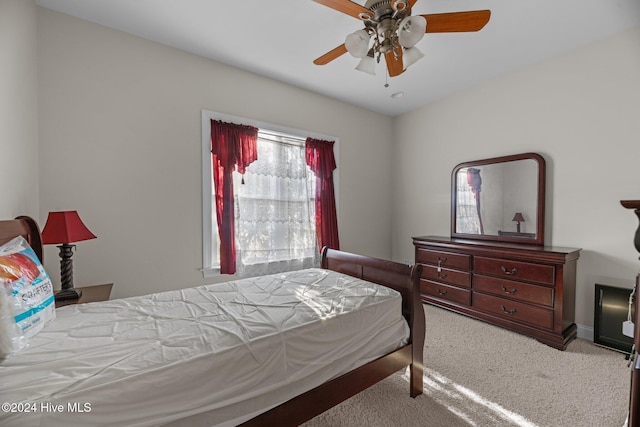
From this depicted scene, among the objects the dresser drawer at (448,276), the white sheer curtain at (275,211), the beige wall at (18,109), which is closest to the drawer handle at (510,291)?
the dresser drawer at (448,276)

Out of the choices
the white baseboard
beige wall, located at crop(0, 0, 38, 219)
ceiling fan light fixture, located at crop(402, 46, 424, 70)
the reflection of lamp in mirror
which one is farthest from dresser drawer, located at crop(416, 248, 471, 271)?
beige wall, located at crop(0, 0, 38, 219)

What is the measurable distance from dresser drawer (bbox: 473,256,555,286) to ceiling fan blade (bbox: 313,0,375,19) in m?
2.47

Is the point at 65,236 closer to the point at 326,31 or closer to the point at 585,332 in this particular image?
the point at 326,31

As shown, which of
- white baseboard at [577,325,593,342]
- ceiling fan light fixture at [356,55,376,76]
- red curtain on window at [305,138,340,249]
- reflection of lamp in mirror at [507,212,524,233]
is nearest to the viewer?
ceiling fan light fixture at [356,55,376,76]

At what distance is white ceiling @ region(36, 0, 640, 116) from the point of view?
1.96 m

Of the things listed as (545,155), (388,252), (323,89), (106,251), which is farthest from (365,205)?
(106,251)

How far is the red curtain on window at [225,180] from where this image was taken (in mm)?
2703

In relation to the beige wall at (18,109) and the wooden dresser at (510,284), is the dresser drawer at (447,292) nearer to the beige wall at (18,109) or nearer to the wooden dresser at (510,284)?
the wooden dresser at (510,284)

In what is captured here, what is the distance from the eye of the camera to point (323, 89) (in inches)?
131

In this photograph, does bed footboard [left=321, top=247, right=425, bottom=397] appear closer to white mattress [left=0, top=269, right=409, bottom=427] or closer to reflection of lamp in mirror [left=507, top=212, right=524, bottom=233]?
white mattress [left=0, top=269, right=409, bottom=427]

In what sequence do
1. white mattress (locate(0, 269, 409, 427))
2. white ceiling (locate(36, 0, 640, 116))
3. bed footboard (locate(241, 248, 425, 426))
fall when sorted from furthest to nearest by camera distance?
white ceiling (locate(36, 0, 640, 116))
bed footboard (locate(241, 248, 425, 426))
white mattress (locate(0, 269, 409, 427))

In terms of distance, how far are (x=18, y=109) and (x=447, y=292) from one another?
13.1ft

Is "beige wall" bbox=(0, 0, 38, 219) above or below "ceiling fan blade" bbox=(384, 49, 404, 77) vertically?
below

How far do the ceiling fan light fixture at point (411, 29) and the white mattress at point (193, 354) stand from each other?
1.51 m
